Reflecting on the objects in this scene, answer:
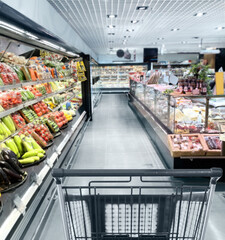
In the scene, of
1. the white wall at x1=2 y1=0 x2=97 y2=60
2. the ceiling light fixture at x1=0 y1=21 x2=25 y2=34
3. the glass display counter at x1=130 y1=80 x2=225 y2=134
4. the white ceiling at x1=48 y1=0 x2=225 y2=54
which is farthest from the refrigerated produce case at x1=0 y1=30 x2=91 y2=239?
the glass display counter at x1=130 y1=80 x2=225 y2=134

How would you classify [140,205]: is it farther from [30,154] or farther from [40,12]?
[40,12]

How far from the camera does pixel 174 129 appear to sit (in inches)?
155

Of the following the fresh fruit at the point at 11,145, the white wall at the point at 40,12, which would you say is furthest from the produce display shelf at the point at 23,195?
the white wall at the point at 40,12

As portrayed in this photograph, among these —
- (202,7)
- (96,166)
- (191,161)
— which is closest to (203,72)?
(191,161)

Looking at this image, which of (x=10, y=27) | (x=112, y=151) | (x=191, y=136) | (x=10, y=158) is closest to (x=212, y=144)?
(x=191, y=136)

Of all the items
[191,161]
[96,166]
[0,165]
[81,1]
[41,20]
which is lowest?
[96,166]

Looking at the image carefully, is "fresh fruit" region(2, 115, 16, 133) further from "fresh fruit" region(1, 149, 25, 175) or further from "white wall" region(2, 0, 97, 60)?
"white wall" region(2, 0, 97, 60)

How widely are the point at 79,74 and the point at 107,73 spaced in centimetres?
1349

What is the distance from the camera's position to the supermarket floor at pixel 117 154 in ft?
8.29

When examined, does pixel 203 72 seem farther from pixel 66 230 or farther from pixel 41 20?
pixel 66 230

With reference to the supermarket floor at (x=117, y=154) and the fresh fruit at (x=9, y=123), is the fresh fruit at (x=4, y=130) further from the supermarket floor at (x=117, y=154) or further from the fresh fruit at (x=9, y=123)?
the supermarket floor at (x=117, y=154)

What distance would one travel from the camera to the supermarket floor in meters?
2.53

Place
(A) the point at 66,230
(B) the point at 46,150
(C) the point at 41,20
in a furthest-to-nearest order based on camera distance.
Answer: (C) the point at 41,20
(B) the point at 46,150
(A) the point at 66,230

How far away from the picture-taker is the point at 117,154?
15.7 feet
